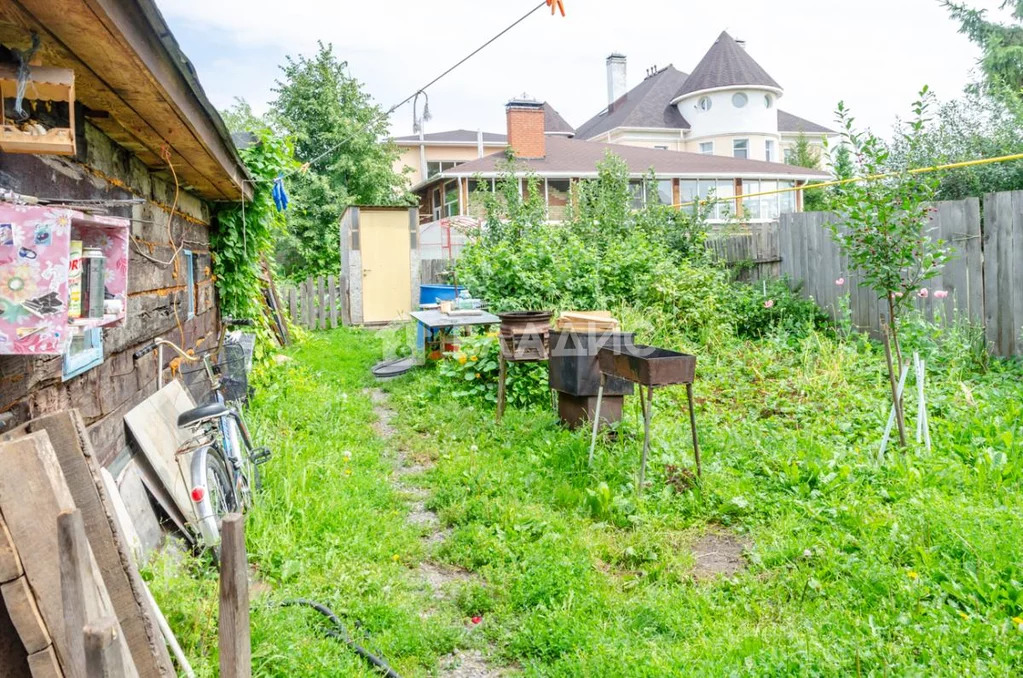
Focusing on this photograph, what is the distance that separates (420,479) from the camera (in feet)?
16.8

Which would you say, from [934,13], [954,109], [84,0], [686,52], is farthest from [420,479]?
[686,52]

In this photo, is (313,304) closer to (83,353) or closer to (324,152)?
(324,152)

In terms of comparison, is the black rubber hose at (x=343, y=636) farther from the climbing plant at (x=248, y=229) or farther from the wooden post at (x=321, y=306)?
the wooden post at (x=321, y=306)

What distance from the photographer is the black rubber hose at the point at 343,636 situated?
278 centimetres

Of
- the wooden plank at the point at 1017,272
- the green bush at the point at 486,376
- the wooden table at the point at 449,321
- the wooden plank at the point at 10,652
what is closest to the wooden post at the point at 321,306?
the wooden table at the point at 449,321

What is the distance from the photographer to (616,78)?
117ft

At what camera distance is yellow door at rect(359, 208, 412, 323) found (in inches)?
570

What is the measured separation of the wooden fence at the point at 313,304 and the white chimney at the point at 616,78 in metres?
25.6

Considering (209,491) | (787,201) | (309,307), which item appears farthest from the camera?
(787,201)

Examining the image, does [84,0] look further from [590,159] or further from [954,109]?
[590,159]

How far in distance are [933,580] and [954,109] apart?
1011 cm

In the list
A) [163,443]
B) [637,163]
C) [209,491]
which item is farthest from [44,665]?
[637,163]

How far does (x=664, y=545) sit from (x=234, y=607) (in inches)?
104

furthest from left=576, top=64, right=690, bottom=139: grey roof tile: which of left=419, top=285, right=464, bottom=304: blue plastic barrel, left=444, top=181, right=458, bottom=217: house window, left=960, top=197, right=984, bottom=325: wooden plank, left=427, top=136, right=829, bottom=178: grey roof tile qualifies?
left=960, top=197, right=984, bottom=325: wooden plank
